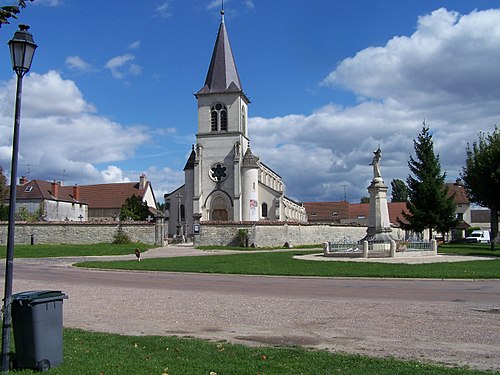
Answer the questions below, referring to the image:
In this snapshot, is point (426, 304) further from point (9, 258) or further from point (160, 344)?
point (9, 258)

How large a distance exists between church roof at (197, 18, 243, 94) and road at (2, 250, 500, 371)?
5008cm

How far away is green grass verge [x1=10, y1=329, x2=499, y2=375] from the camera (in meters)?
6.71

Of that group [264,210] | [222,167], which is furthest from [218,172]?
[264,210]

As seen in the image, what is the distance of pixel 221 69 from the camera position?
223 feet

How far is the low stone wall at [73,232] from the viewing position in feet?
168

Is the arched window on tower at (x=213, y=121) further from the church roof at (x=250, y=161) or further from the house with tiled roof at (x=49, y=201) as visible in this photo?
the house with tiled roof at (x=49, y=201)

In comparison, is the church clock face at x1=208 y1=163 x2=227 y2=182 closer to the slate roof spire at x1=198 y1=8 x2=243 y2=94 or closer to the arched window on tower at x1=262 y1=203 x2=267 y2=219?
the arched window on tower at x1=262 y1=203 x2=267 y2=219

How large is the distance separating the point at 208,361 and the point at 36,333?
231cm

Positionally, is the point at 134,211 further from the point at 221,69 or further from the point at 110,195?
the point at 110,195

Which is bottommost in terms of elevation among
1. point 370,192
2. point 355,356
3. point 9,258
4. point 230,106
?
point 355,356

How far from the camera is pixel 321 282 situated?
759 inches

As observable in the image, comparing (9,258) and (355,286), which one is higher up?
(9,258)

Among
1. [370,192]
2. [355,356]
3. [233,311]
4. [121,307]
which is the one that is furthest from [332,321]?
[370,192]

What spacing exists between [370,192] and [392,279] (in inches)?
637
